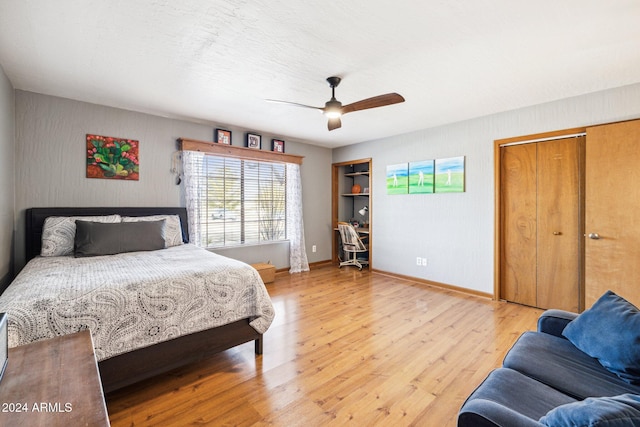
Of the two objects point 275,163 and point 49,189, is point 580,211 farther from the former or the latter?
point 49,189

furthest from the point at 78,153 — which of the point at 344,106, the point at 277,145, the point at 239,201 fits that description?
the point at 344,106

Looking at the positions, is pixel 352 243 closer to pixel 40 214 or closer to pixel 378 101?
pixel 378 101

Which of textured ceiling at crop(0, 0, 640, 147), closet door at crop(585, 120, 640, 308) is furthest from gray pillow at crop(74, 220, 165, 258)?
closet door at crop(585, 120, 640, 308)

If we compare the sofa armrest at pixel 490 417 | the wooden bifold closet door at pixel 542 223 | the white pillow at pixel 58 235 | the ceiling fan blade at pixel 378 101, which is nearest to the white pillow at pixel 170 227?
the white pillow at pixel 58 235

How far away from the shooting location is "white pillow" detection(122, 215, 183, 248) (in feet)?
10.9

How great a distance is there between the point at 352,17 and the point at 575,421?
7.17 ft

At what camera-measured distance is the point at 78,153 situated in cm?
322

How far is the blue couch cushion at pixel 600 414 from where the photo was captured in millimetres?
698

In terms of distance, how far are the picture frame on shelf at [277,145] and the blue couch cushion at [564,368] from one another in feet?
13.8

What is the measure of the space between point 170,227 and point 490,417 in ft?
11.7

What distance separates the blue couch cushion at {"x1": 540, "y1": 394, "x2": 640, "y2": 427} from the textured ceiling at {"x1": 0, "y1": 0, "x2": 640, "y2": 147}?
6.65ft

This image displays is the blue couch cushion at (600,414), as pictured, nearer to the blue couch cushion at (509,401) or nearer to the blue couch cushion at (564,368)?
the blue couch cushion at (509,401)

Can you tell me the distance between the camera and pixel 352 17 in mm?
1812

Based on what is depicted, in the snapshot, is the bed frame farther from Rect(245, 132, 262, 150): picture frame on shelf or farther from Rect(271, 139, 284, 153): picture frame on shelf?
Rect(271, 139, 284, 153): picture frame on shelf
